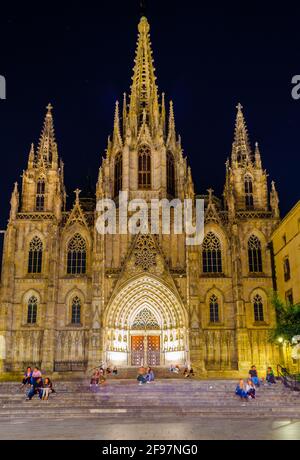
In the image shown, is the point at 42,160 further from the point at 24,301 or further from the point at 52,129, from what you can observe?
the point at 24,301

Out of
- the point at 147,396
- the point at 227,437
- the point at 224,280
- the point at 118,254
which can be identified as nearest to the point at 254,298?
the point at 224,280

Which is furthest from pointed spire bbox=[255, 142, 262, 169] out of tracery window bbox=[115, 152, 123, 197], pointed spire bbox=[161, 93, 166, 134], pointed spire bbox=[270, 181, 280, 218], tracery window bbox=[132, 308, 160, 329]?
tracery window bbox=[132, 308, 160, 329]

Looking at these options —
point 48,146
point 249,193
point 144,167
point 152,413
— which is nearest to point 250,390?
point 152,413

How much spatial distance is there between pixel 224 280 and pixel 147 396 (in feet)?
54.2

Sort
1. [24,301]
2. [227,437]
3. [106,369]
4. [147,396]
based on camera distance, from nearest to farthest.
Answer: [227,437], [147,396], [106,369], [24,301]

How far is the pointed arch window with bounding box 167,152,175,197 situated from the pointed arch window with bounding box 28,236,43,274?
12.0 meters

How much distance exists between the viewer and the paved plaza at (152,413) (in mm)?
14664

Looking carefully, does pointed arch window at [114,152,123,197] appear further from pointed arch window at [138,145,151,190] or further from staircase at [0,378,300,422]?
staircase at [0,378,300,422]

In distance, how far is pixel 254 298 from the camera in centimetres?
4012

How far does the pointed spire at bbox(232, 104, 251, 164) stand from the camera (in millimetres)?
45406

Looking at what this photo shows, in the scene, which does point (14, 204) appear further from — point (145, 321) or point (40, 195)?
point (145, 321)

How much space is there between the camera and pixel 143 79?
166ft

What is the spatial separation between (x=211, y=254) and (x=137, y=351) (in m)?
9.91

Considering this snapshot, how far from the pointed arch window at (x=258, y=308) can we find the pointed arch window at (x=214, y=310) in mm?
2964
